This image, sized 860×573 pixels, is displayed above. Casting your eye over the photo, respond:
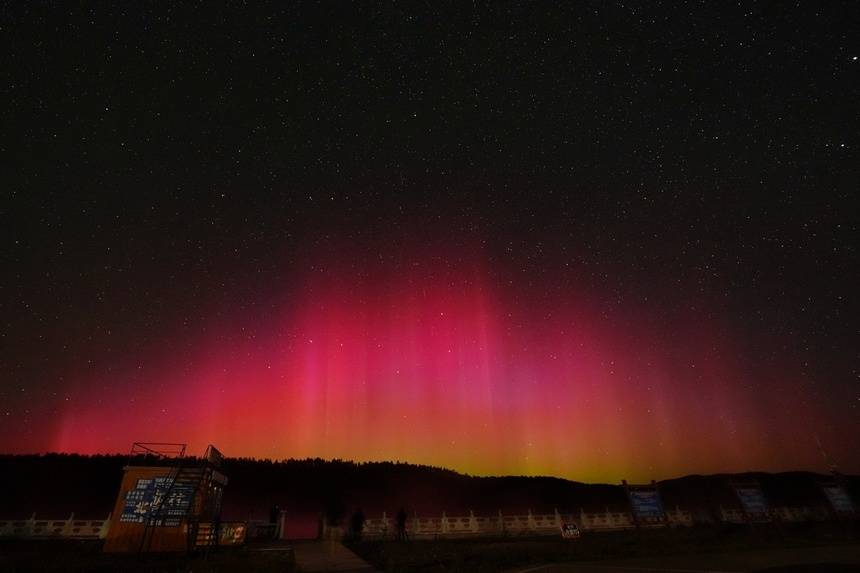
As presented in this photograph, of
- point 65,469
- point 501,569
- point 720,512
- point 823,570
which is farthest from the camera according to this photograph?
point 65,469

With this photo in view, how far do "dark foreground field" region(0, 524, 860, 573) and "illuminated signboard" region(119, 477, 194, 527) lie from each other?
2091mm

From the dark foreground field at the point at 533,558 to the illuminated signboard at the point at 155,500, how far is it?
2091 millimetres

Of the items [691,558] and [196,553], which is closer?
[691,558]

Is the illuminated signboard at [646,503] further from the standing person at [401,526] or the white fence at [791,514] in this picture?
the white fence at [791,514]

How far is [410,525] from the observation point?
34.9 m

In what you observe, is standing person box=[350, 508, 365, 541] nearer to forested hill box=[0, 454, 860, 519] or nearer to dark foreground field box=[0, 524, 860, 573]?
dark foreground field box=[0, 524, 860, 573]

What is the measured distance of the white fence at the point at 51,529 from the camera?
28.4 meters

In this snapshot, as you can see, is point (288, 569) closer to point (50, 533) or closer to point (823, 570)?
point (823, 570)

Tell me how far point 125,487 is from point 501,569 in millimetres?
19788

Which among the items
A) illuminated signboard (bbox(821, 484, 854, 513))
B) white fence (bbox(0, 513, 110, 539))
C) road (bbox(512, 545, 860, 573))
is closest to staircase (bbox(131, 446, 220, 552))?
white fence (bbox(0, 513, 110, 539))

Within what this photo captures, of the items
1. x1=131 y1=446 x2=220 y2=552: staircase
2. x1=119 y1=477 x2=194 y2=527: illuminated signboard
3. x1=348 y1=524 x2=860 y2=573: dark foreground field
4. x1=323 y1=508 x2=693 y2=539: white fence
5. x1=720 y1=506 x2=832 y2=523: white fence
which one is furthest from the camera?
x1=720 y1=506 x2=832 y2=523: white fence

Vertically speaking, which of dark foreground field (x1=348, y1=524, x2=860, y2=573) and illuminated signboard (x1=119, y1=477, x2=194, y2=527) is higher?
illuminated signboard (x1=119, y1=477, x2=194, y2=527)

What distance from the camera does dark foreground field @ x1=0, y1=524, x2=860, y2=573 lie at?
53.2 ft

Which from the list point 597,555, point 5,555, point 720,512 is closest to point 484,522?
point 597,555
